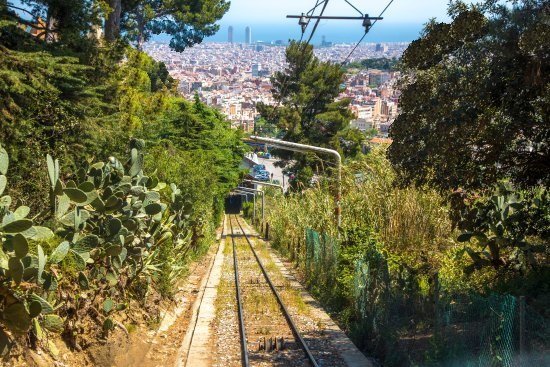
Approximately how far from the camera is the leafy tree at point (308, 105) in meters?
63.4

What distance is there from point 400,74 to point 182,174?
1426 centimetres

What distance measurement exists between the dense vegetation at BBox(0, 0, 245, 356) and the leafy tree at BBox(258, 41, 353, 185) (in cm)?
3958

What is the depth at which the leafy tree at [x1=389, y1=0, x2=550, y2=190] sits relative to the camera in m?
9.62

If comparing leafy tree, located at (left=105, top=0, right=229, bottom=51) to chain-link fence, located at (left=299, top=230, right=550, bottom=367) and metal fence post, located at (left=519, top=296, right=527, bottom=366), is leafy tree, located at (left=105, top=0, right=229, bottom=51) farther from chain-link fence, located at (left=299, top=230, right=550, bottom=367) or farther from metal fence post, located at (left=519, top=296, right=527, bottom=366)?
metal fence post, located at (left=519, top=296, right=527, bottom=366)

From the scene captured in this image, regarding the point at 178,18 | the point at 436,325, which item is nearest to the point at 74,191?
the point at 436,325

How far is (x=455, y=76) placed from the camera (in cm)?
1044

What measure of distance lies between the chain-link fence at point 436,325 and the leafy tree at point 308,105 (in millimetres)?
46469

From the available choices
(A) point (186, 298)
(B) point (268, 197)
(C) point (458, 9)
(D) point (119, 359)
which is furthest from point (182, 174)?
(B) point (268, 197)

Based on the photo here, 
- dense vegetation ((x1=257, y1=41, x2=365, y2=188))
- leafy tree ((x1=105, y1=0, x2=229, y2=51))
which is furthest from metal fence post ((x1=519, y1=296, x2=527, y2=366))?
dense vegetation ((x1=257, y1=41, x2=365, y2=188))

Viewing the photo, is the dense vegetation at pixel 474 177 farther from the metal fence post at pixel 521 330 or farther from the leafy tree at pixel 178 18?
the leafy tree at pixel 178 18

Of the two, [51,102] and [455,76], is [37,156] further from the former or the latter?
[455,76]

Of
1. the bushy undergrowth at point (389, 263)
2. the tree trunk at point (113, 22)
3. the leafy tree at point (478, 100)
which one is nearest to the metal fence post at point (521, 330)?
the bushy undergrowth at point (389, 263)

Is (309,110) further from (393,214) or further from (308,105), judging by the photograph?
(393,214)

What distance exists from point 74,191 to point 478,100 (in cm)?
547
